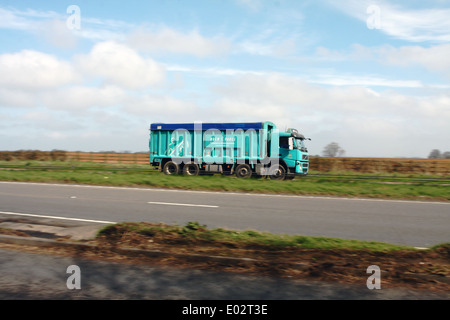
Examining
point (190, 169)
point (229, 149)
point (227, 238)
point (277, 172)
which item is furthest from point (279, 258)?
point (190, 169)

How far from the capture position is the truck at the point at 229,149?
23.0m

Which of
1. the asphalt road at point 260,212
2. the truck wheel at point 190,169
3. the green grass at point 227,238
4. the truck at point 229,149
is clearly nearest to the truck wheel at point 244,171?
the truck at point 229,149

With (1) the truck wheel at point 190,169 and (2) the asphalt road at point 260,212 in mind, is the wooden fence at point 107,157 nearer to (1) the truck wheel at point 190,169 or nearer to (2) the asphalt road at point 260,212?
(1) the truck wheel at point 190,169

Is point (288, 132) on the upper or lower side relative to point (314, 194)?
upper

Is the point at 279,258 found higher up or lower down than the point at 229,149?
lower down

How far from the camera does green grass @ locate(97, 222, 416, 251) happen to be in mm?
6629

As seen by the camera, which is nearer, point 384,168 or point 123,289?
point 123,289

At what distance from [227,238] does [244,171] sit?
54.5 feet

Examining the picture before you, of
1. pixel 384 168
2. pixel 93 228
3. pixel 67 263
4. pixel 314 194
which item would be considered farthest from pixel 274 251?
pixel 384 168

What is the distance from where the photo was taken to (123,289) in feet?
15.4

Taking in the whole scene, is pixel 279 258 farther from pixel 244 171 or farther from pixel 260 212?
pixel 244 171

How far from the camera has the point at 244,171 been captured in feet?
77.5
